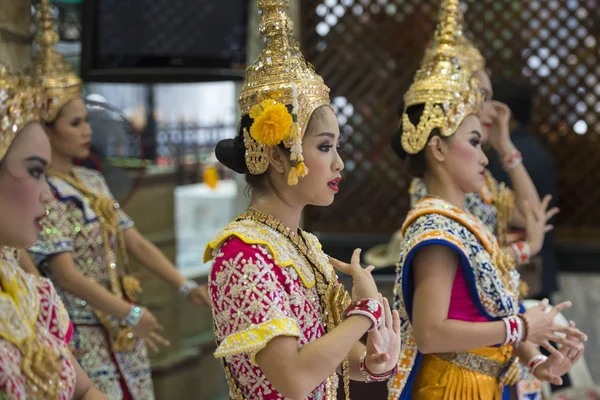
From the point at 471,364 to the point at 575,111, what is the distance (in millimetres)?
3287

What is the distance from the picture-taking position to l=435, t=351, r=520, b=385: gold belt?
2436 mm

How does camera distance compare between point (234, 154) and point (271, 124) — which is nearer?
point (271, 124)

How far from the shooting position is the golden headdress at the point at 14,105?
161 cm

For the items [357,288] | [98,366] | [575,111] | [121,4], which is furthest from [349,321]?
[575,111]

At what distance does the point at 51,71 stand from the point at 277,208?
1.45 m

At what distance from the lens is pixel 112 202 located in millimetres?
3141

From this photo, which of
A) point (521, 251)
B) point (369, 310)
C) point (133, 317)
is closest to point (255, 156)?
point (369, 310)

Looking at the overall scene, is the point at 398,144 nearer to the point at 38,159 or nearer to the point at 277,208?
the point at 277,208

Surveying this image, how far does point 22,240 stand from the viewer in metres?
1.66

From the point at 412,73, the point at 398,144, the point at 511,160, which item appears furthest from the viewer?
the point at 412,73

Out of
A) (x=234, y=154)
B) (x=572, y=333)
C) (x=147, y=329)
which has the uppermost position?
(x=234, y=154)

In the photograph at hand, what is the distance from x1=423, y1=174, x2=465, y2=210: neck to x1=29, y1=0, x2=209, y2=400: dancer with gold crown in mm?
950

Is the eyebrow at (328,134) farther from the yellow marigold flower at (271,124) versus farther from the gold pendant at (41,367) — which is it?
the gold pendant at (41,367)

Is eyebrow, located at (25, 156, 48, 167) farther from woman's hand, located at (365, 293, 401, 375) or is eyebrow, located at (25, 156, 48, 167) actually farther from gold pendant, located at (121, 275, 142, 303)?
gold pendant, located at (121, 275, 142, 303)
